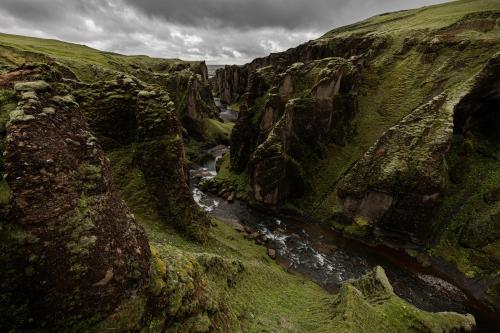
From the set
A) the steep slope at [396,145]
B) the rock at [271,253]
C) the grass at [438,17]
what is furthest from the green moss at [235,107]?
the rock at [271,253]

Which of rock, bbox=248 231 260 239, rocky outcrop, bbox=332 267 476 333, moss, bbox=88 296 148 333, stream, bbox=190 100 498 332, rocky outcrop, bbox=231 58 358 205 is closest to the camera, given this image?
moss, bbox=88 296 148 333

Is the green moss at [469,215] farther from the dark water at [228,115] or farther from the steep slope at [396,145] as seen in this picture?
the dark water at [228,115]

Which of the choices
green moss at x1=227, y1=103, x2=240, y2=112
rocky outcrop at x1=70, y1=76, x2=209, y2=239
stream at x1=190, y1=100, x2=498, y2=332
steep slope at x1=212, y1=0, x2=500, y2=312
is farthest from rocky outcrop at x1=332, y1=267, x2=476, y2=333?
green moss at x1=227, y1=103, x2=240, y2=112

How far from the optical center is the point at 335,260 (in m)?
41.0

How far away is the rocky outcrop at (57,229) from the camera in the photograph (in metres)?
8.35

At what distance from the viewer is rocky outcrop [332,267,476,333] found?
19312 millimetres

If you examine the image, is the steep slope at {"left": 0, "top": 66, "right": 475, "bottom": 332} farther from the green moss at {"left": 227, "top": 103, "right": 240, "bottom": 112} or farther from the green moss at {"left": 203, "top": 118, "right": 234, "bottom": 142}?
the green moss at {"left": 227, "top": 103, "right": 240, "bottom": 112}

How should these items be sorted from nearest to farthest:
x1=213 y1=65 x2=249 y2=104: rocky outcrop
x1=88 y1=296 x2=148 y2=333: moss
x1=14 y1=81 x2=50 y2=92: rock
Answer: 1. x1=88 y1=296 x2=148 y2=333: moss
2. x1=14 y1=81 x2=50 y2=92: rock
3. x1=213 y1=65 x2=249 y2=104: rocky outcrop

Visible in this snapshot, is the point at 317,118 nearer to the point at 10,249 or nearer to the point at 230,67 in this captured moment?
the point at 10,249

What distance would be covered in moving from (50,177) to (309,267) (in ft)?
120

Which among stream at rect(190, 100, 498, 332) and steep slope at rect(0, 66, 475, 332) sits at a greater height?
steep slope at rect(0, 66, 475, 332)

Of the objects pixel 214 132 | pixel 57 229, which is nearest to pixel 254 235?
pixel 57 229

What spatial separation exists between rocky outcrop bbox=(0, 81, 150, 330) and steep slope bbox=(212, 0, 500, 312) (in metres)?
42.5

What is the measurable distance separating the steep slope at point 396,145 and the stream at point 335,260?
2.62 m
